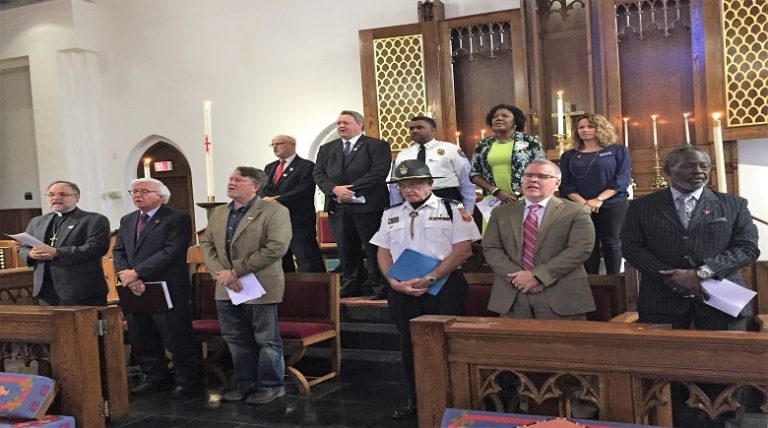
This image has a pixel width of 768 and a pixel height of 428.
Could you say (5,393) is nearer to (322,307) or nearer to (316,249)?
(322,307)

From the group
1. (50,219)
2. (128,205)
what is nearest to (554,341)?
(50,219)

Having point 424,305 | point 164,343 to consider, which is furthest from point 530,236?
point 164,343

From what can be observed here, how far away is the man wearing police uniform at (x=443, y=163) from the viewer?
16.1 feet

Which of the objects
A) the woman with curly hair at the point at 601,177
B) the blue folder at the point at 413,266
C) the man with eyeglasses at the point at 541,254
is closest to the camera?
the man with eyeglasses at the point at 541,254

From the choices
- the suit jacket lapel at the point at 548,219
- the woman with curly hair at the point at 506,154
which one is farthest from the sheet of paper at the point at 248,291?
the suit jacket lapel at the point at 548,219

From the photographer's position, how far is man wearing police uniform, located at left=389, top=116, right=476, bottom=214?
→ 4914 millimetres

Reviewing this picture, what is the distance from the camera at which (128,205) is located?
33.4 ft

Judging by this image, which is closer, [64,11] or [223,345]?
[223,345]

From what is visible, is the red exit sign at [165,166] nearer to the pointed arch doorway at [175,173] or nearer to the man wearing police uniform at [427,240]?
the pointed arch doorway at [175,173]

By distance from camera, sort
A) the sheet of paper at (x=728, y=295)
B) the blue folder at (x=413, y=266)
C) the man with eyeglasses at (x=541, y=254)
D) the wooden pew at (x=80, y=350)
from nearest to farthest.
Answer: the sheet of paper at (x=728, y=295), the man with eyeglasses at (x=541, y=254), the wooden pew at (x=80, y=350), the blue folder at (x=413, y=266)

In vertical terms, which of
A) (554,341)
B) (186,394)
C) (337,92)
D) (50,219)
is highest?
(337,92)

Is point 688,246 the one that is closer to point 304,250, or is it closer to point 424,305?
point 424,305

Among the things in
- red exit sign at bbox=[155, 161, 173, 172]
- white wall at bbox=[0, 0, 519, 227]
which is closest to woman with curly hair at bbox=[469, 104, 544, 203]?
white wall at bbox=[0, 0, 519, 227]

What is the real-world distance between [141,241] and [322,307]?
1173mm
